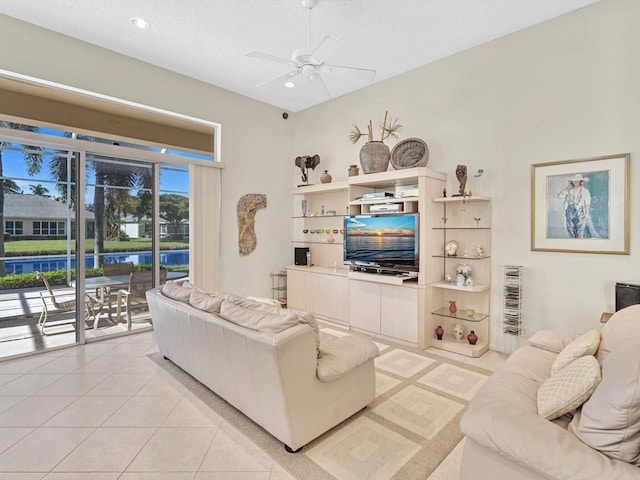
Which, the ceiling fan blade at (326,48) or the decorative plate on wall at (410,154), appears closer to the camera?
the ceiling fan blade at (326,48)

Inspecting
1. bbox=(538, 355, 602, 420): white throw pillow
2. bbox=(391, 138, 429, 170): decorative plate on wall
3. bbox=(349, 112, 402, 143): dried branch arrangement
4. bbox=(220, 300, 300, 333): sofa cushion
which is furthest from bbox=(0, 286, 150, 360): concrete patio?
bbox=(538, 355, 602, 420): white throw pillow

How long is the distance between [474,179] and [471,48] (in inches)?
59.7

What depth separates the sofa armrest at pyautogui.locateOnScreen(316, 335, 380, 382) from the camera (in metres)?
2.13

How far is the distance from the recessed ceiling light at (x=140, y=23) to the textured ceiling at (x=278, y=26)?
57mm

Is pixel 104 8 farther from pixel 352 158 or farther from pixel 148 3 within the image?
pixel 352 158

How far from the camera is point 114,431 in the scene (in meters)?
2.32

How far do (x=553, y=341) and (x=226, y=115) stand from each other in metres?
4.90

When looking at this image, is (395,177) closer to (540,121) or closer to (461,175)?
(461,175)

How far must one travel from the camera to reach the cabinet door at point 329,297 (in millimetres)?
4738

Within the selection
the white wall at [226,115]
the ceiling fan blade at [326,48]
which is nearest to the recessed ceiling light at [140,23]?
the white wall at [226,115]

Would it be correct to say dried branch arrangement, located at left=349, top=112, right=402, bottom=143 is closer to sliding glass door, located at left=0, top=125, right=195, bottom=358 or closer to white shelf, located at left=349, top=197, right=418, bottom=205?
white shelf, located at left=349, top=197, right=418, bottom=205

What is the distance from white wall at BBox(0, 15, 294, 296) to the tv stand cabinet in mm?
529

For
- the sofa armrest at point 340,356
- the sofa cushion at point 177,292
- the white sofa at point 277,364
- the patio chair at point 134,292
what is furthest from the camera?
the patio chair at point 134,292

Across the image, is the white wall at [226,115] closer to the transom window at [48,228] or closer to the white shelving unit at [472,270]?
the transom window at [48,228]
